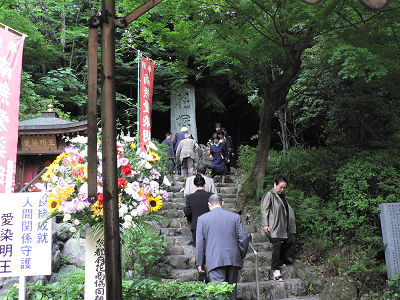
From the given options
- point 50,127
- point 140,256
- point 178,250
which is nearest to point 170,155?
point 50,127

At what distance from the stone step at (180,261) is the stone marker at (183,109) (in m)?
12.7

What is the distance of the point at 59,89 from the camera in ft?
55.9

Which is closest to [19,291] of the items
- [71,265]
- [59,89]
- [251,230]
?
[71,265]

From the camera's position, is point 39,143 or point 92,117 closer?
point 92,117

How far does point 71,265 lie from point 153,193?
206 inches

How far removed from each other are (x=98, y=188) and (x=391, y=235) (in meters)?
5.84

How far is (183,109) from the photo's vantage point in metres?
20.4

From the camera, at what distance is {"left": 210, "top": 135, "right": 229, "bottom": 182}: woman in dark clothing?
12.2m

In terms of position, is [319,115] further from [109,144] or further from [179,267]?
[109,144]

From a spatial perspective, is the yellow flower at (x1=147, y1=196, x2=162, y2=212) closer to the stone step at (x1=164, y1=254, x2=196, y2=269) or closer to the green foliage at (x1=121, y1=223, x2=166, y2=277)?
the green foliage at (x1=121, y1=223, x2=166, y2=277)

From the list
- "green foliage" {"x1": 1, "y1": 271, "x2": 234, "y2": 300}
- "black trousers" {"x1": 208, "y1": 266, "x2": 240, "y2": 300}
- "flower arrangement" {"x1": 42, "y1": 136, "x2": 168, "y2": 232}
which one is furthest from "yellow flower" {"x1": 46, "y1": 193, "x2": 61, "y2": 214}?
"black trousers" {"x1": 208, "y1": 266, "x2": 240, "y2": 300}

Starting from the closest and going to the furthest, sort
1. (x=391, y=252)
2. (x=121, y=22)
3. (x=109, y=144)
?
(x=109, y=144) < (x=121, y=22) < (x=391, y=252)

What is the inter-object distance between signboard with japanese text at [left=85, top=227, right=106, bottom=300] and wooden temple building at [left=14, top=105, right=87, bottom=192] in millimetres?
9974

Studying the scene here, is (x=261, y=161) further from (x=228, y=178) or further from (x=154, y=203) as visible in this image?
(x=154, y=203)
